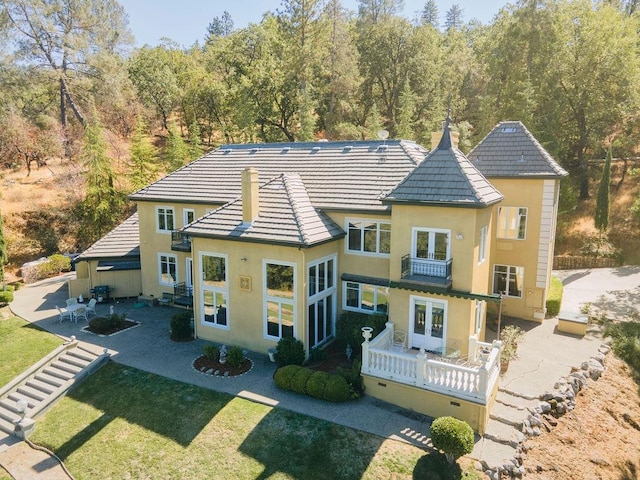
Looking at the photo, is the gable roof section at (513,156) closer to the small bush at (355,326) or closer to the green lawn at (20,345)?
the small bush at (355,326)

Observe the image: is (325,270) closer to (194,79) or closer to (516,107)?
(516,107)

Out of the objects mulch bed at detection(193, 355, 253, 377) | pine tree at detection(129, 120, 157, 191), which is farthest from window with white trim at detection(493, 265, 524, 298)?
pine tree at detection(129, 120, 157, 191)

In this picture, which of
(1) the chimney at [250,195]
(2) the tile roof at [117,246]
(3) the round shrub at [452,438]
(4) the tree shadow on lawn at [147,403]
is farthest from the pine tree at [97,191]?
(3) the round shrub at [452,438]

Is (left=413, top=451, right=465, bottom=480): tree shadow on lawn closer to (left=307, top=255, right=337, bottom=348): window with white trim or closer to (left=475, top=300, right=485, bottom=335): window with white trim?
(left=475, top=300, right=485, bottom=335): window with white trim

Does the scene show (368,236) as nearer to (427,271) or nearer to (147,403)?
(427,271)

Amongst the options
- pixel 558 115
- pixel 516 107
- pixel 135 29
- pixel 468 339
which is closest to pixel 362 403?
pixel 468 339

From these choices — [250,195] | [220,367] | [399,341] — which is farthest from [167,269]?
[399,341]
